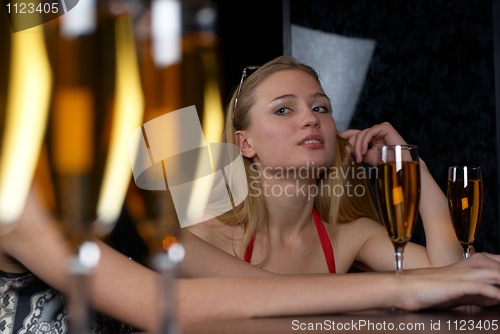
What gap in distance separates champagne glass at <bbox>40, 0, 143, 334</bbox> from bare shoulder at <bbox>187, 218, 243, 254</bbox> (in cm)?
241

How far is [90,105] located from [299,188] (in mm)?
2791

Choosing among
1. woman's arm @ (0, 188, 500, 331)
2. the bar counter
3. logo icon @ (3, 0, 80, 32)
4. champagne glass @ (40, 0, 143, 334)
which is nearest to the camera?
the bar counter

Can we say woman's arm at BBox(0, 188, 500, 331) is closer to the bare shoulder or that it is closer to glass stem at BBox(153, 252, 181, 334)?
glass stem at BBox(153, 252, 181, 334)

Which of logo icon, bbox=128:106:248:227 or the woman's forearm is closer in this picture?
the woman's forearm

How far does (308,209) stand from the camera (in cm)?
198

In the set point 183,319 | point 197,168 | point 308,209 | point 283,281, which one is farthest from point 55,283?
point 197,168

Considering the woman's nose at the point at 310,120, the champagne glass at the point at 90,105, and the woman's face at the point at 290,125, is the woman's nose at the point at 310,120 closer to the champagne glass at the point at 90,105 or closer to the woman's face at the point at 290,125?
the woman's face at the point at 290,125

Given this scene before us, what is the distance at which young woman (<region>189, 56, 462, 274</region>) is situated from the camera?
5.86ft

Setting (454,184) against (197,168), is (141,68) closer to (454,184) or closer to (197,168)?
(197,168)

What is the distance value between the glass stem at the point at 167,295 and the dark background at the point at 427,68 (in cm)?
261

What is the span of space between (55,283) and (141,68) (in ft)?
12.4

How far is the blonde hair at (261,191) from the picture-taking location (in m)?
1.91

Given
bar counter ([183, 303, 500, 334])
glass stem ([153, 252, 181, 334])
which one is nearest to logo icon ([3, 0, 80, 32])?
bar counter ([183, 303, 500, 334])

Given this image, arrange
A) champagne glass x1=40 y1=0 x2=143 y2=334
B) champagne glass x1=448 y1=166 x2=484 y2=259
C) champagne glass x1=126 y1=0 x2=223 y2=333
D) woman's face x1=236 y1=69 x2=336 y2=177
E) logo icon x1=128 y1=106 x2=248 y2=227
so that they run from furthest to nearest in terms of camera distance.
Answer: champagne glass x1=40 y1=0 x2=143 y2=334 → champagne glass x1=126 y1=0 x2=223 y2=333 → logo icon x1=128 y1=106 x2=248 y2=227 → woman's face x1=236 y1=69 x2=336 y2=177 → champagne glass x1=448 y1=166 x2=484 y2=259
